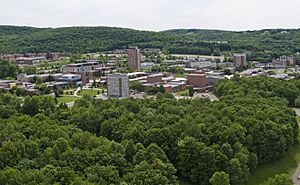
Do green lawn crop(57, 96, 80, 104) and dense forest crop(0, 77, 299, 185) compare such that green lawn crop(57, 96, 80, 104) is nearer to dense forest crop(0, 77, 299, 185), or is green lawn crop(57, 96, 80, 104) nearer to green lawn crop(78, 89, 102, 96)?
green lawn crop(78, 89, 102, 96)

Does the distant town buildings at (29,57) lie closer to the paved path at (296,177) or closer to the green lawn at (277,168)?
the green lawn at (277,168)

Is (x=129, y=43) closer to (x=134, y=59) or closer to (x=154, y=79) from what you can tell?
(x=134, y=59)

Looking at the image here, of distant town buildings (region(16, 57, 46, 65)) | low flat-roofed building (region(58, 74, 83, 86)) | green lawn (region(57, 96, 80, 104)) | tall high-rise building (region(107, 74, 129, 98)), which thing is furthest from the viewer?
distant town buildings (region(16, 57, 46, 65))

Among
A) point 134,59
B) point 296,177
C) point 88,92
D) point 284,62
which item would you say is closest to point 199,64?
point 134,59

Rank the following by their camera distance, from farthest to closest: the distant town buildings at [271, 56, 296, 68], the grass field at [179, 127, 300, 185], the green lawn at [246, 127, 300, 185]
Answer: the distant town buildings at [271, 56, 296, 68], the green lawn at [246, 127, 300, 185], the grass field at [179, 127, 300, 185]

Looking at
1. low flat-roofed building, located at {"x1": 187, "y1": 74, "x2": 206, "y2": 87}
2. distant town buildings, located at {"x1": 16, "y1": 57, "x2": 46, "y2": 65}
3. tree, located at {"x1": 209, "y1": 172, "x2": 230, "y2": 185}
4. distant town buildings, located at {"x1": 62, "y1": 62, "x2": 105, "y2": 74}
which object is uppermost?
distant town buildings, located at {"x1": 16, "y1": 57, "x2": 46, "y2": 65}

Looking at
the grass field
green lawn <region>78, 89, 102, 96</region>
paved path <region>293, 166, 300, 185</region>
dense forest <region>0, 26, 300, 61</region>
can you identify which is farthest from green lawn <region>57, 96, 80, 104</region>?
dense forest <region>0, 26, 300, 61</region>

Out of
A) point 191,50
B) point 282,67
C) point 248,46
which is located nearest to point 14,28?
point 191,50
